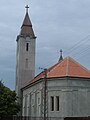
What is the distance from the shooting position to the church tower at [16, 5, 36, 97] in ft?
213

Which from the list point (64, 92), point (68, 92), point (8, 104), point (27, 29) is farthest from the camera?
point (27, 29)

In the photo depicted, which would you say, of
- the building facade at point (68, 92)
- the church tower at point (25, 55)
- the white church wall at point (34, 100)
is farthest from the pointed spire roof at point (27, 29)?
the building facade at point (68, 92)

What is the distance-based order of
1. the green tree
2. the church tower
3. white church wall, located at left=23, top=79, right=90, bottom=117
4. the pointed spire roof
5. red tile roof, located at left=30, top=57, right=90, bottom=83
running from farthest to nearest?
the pointed spire roof → the church tower → the green tree → red tile roof, located at left=30, top=57, right=90, bottom=83 → white church wall, located at left=23, top=79, right=90, bottom=117

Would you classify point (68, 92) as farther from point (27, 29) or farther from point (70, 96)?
point (27, 29)

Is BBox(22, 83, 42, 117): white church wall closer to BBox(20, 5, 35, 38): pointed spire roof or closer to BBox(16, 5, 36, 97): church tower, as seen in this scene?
BBox(16, 5, 36, 97): church tower

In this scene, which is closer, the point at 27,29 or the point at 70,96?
the point at 70,96

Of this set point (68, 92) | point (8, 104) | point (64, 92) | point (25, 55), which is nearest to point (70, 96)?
point (68, 92)

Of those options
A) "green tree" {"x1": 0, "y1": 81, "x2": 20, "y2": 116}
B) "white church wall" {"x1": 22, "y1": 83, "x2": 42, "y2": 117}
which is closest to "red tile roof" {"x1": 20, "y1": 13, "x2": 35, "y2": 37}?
"white church wall" {"x1": 22, "y1": 83, "x2": 42, "y2": 117}

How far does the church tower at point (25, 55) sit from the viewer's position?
6500 centimetres

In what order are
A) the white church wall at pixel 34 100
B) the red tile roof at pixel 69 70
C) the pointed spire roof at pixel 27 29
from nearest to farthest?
the red tile roof at pixel 69 70
the white church wall at pixel 34 100
the pointed spire roof at pixel 27 29

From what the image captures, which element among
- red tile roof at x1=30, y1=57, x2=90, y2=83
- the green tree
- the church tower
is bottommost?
the green tree

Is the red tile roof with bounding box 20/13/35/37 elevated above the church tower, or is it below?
above

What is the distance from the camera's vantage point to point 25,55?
6519 cm

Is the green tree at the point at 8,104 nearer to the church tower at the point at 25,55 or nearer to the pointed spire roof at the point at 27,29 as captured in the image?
the church tower at the point at 25,55
